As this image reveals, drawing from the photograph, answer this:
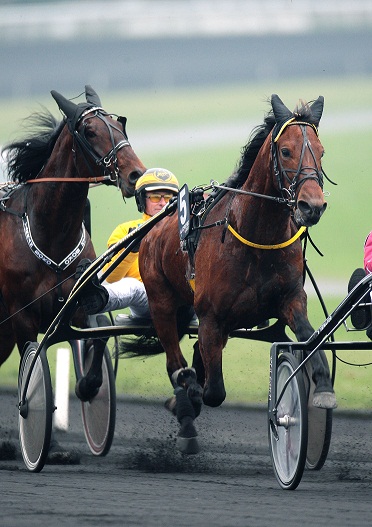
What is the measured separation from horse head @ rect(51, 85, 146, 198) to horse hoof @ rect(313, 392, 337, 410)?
1887 millimetres

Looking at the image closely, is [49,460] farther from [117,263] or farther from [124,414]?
[124,414]

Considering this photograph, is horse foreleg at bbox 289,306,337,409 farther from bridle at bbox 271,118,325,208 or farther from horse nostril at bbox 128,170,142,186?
horse nostril at bbox 128,170,142,186

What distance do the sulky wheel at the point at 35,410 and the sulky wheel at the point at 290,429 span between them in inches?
53.2

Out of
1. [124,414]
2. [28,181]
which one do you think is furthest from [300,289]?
[124,414]

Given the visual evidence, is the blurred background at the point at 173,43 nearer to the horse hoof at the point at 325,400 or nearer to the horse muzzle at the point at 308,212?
the horse muzzle at the point at 308,212

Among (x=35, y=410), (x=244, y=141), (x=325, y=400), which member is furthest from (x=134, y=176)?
(x=244, y=141)

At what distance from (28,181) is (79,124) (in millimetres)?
547

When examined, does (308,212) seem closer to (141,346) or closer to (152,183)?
(152,183)

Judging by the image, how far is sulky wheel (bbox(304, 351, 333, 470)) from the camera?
7297 millimetres

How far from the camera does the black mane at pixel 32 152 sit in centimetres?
833

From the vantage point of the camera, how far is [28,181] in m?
8.23

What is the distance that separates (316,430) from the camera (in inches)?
293

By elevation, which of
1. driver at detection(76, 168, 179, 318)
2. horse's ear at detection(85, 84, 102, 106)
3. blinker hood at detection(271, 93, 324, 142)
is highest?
horse's ear at detection(85, 84, 102, 106)

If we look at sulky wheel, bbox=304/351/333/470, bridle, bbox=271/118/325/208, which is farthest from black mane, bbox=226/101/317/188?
sulky wheel, bbox=304/351/333/470
